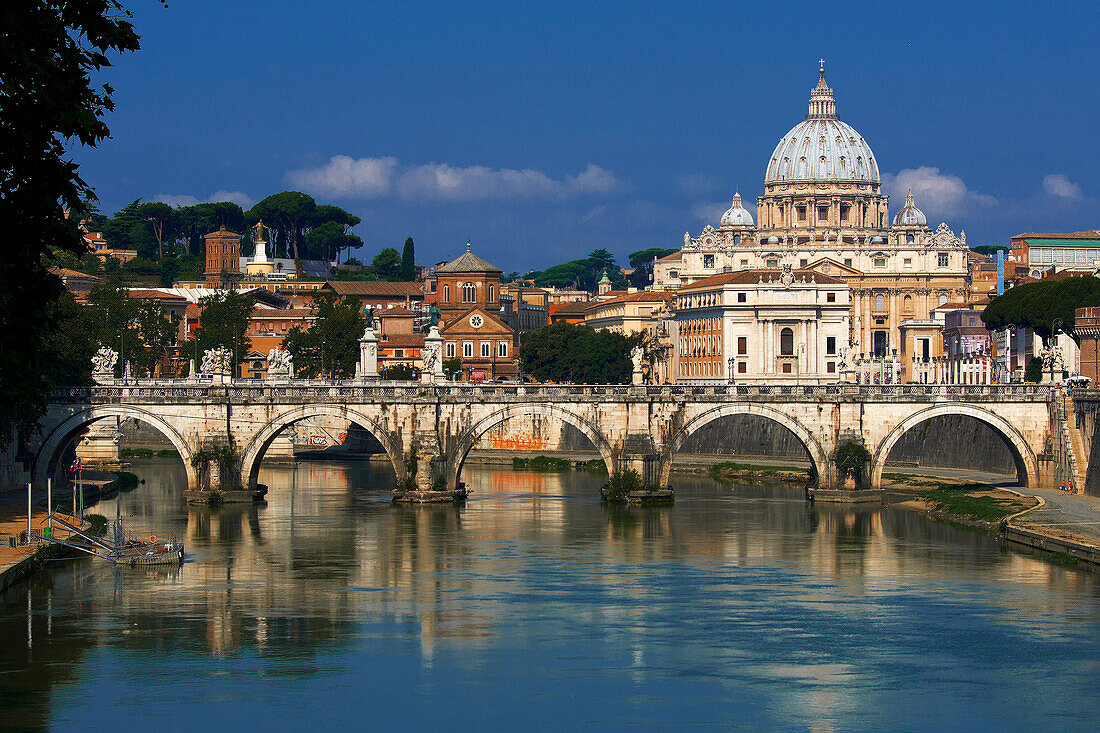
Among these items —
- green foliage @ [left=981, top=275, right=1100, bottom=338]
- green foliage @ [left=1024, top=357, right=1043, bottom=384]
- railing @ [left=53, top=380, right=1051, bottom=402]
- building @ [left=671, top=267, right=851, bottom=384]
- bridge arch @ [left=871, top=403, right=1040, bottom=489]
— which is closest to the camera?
railing @ [left=53, top=380, right=1051, bottom=402]

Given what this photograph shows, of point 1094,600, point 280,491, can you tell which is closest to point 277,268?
point 280,491

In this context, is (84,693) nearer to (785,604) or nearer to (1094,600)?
(785,604)

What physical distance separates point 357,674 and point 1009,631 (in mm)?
17553

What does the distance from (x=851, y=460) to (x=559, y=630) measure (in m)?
31.0

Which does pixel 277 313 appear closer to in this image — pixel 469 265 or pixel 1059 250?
pixel 469 265

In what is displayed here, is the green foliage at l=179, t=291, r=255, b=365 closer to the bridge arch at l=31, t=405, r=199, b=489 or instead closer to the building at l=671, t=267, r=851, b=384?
the building at l=671, t=267, r=851, b=384

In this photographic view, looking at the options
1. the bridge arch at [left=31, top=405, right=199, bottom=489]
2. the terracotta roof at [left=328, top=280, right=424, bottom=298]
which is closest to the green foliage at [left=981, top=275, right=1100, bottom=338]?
the bridge arch at [left=31, top=405, right=199, bottom=489]

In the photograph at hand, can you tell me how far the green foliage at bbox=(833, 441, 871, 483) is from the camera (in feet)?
236

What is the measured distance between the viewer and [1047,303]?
98938mm

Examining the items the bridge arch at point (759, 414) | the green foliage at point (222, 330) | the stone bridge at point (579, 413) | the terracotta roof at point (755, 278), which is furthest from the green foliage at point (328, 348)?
the bridge arch at point (759, 414)

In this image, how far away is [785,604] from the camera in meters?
47.9

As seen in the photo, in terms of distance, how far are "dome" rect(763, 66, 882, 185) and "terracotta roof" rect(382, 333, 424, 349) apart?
6433 centimetres

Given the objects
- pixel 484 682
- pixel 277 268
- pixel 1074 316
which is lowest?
pixel 484 682

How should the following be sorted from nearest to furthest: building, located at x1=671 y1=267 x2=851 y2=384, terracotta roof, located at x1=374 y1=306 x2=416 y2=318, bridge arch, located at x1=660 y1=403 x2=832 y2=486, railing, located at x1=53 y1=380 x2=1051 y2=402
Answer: railing, located at x1=53 y1=380 x2=1051 y2=402, bridge arch, located at x1=660 y1=403 x2=832 y2=486, building, located at x1=671 y1=267 x2=851 y2=384, terracotta roof, located at x1=374 y1=306 x2=416 y2=318
